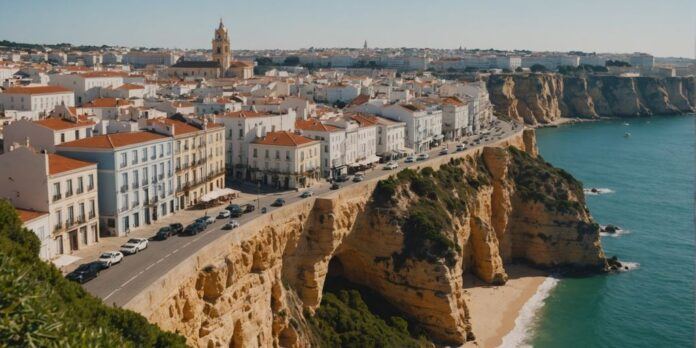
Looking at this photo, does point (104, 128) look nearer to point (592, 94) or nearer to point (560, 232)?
point (560, 232)

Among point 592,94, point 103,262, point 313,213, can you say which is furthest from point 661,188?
point 592,94

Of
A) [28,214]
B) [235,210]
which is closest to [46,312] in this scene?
[28,214]

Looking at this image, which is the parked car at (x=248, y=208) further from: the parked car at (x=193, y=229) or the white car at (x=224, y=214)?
the parked car at (x=193, y=229)

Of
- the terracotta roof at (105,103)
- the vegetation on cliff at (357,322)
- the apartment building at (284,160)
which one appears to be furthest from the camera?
the terracotta roof at (105,103)

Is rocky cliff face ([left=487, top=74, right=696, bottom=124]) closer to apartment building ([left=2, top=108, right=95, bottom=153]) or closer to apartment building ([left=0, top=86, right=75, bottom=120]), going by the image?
apartment building ([left=0, top=86, right=75, bottom=120])

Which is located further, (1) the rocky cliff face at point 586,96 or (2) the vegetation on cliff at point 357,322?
(1) the rocky cliff face at point 586,96

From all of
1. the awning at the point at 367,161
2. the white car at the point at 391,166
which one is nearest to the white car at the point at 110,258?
the white car at the point at 391,166

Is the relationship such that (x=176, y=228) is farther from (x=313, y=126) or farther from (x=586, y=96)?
(x=586, y=96)
